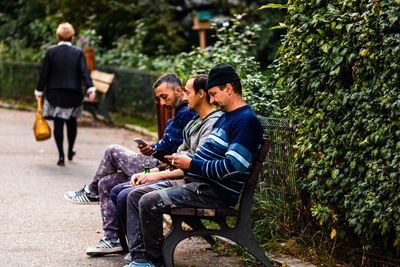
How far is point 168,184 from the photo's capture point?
541cm

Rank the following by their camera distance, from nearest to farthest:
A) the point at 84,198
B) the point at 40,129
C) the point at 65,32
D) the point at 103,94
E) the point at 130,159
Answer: the point at 130,159 < the point at 84,198 < the point at 40,129 < the point at 65,32 < the point at 103,94

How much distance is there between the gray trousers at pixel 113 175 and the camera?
19.6 feet

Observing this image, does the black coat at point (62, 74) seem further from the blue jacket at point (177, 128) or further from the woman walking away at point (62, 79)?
the blue jacket at point (177, 128)

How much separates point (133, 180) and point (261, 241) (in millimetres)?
1140

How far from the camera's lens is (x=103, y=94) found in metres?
16.4

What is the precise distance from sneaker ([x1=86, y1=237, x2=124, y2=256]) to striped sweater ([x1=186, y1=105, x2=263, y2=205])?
1144mm

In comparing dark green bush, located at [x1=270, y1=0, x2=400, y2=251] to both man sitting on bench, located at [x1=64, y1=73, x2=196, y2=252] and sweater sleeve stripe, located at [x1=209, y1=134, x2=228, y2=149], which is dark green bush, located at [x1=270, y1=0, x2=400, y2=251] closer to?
sweater sleeve stripe, located at [x1=209, y1=134, x2=228, y2=149]

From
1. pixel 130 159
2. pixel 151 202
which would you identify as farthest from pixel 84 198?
pixel 151 202

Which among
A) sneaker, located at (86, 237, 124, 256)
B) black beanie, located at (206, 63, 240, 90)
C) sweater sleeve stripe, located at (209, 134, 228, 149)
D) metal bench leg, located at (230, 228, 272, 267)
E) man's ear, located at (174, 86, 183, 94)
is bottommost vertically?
sneaker, located at (86, 237, 124, 256)

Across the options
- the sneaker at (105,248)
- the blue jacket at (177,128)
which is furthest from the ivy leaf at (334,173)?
the sneaker at (105,248)

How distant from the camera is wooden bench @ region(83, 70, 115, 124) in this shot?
15.3 metres

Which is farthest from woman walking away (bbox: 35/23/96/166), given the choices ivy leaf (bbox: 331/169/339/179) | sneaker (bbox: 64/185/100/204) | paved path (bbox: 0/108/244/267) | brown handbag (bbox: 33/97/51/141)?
ivy leaf (bbox: 331/169/339/179)

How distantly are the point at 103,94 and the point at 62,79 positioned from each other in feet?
19.3

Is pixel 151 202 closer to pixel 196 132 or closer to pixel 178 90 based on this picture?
pixel 196 132
